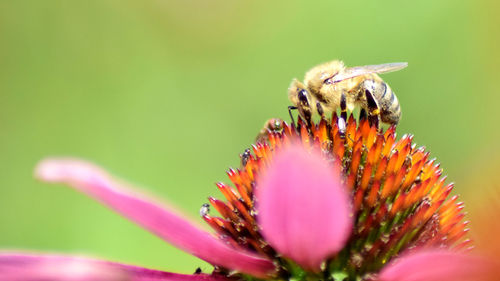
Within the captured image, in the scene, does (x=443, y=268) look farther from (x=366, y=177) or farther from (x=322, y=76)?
(x=322, y=76)

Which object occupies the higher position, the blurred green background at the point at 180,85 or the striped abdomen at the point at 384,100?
the blurred green background at the point at 180,85

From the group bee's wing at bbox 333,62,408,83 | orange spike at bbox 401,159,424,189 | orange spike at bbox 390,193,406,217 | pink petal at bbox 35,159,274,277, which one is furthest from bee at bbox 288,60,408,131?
pink petal at bbox 35,159,274,277

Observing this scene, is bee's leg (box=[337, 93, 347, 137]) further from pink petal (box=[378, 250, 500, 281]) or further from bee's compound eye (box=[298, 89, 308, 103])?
pink petal (box=[378, 250, 500, 281])

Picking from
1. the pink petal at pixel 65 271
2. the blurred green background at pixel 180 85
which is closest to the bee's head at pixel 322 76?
the pink petal at pixel 65 271

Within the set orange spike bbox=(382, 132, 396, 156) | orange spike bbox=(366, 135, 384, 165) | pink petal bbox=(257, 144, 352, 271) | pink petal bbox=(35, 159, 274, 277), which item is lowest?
pink petal bbox=(257, 144, 352, 271)

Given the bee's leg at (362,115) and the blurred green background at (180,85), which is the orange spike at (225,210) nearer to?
the bee's leg at (362,115)

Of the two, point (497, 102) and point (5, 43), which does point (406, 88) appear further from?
point (5, 43)

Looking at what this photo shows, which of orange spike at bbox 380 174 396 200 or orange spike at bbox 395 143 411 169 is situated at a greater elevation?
orange spike at bbox 395 143 411 169
